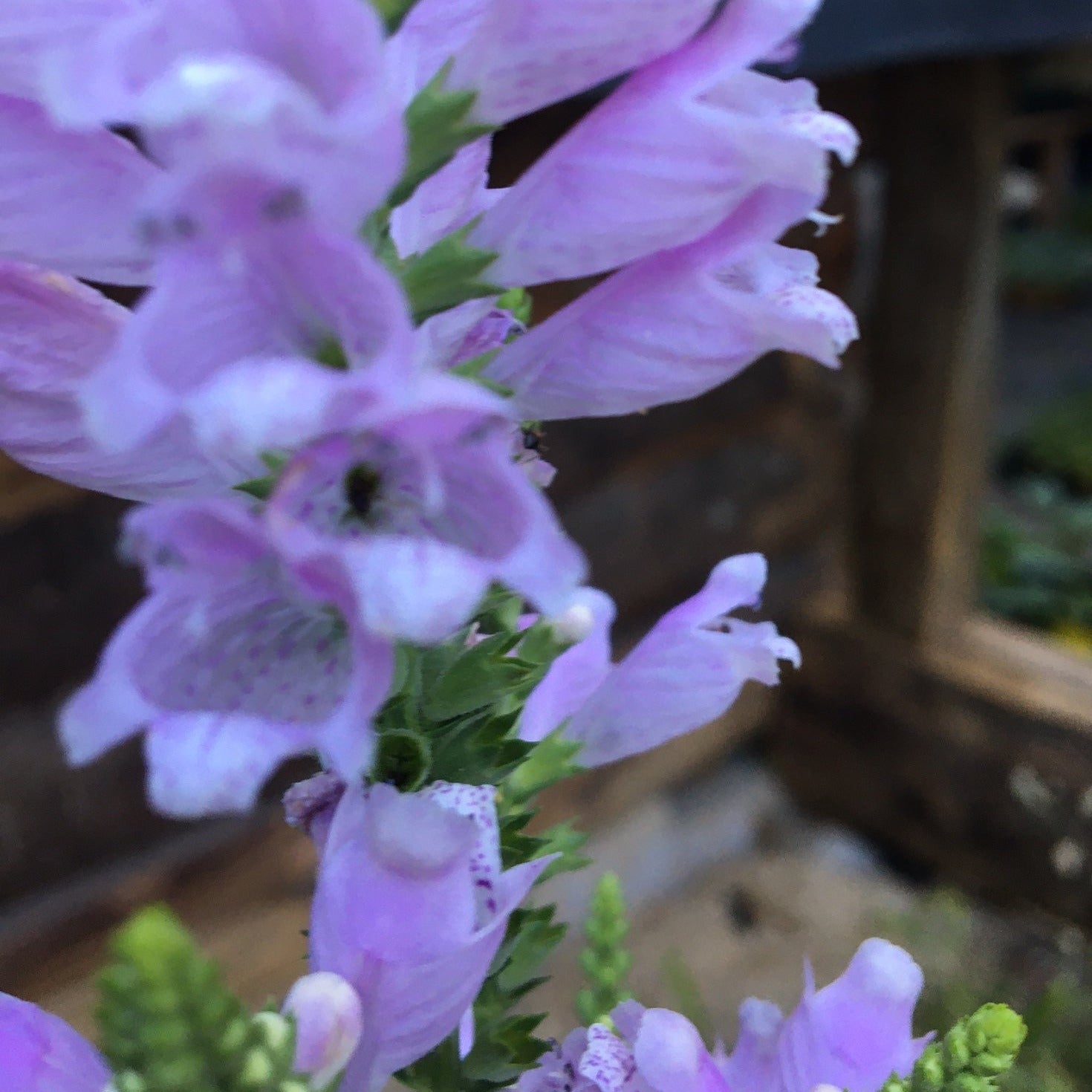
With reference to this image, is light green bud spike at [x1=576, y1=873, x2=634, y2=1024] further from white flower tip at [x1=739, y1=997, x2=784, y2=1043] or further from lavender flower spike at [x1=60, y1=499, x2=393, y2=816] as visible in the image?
lavender flower spike at [x1=60, y1=499, x2=393, y2=816]

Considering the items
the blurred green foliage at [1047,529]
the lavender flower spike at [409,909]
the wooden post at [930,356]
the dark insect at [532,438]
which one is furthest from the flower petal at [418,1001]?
the blurred green foliage at [1047,529]

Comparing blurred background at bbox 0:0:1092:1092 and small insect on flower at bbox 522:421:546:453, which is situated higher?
small insect on flower at bbox 522:421:546:453

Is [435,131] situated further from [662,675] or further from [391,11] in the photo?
[662,675]

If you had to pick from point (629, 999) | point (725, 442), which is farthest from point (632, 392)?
point (725, 442)

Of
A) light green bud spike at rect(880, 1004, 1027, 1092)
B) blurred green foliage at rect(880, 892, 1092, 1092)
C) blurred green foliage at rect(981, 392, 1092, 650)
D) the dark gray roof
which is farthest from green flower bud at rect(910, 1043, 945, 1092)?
blurred green foliage at rect(981, 392, 1092, 650)

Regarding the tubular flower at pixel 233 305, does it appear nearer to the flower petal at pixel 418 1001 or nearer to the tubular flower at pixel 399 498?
the tubular flower at pixel 399 498

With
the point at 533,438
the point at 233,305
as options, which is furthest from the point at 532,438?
the point at 233,305
